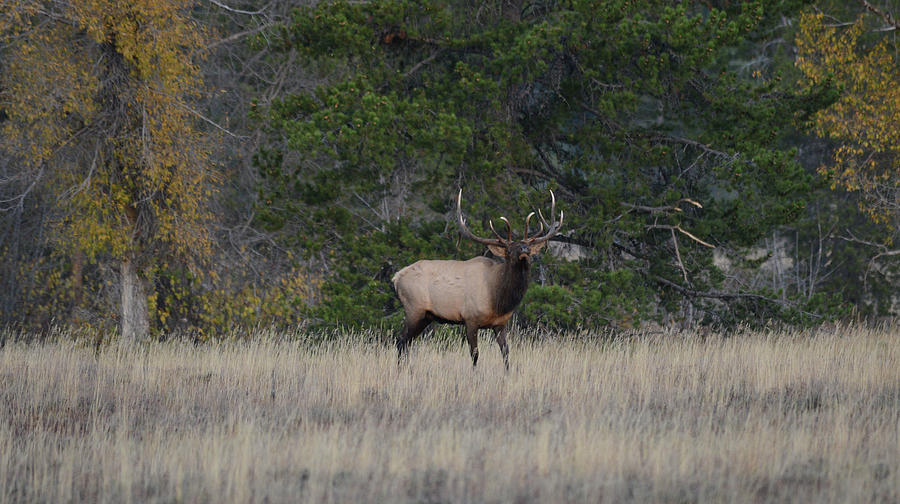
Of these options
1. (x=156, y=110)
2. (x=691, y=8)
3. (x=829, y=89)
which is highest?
(x=691, y=8)

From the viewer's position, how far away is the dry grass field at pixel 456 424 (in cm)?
605

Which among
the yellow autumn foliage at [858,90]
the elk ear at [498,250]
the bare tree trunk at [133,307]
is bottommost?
the bare tree trunk at [133,307]

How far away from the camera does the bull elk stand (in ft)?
34.3

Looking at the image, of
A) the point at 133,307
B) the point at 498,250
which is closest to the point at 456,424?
the point at 498,250

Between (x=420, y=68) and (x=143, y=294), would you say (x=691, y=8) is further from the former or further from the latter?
(x=143, y=294)

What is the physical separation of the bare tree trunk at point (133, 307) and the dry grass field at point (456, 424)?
83.5 inches

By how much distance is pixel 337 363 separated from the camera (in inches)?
433

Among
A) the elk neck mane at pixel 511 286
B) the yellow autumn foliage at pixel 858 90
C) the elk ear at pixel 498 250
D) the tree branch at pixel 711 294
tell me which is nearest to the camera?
the elk neck mane at pixel 511 286

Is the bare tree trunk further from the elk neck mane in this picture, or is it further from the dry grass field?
the elk neck mane

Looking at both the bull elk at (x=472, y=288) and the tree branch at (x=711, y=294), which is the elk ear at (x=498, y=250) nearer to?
the bull elk at (x=472, y=288)

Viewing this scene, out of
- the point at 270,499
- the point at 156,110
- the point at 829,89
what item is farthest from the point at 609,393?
the point at 156,110

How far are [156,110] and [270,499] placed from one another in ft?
29.7

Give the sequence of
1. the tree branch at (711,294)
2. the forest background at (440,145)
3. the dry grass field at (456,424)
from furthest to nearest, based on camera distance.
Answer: the tree branch at (711,294) < the forest background at (440,145) < the dry grass field at (456,424)

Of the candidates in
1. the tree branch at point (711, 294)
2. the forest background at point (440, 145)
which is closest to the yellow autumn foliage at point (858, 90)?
the forest background at point (440, 145)
